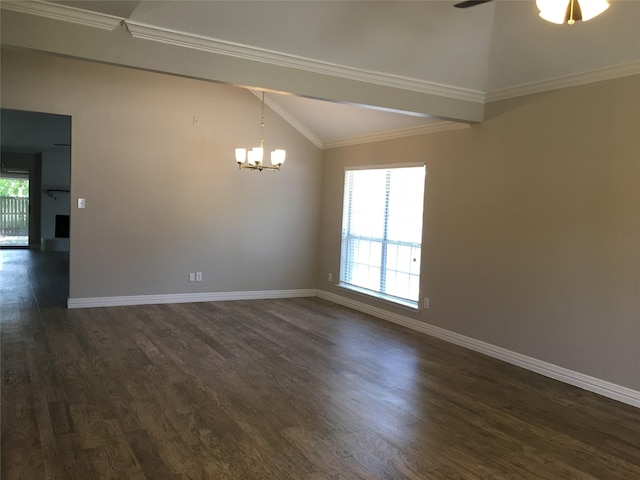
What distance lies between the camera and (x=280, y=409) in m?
3.47

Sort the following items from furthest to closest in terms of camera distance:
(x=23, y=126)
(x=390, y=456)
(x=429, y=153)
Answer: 1. (x=23, y=126)
2. (x=429, y=153)
3. (x=390, y=456)

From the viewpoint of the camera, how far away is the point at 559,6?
90.1 inches

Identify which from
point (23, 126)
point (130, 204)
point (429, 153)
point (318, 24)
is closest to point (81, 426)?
point (318, 24)

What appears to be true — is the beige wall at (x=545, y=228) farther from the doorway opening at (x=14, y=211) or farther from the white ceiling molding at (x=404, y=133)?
the doorway opening at (x=14, y=211)

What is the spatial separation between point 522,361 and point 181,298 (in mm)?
4333

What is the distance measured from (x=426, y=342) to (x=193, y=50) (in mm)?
3648

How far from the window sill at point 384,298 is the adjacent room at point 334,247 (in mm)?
40

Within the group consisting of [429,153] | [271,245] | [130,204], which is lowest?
[271,245]

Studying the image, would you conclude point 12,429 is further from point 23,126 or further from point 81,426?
point 23,126

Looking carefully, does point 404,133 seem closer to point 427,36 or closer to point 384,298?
point 427,36

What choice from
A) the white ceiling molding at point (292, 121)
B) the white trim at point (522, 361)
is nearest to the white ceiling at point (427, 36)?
the white trim at point (522, 361)

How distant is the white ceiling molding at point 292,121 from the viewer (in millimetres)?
7124

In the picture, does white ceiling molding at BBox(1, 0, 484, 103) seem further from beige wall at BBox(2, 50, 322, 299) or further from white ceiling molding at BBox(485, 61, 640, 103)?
beige wall at BBox(2, 50, 322, 299)

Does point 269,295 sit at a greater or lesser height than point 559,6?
lesser
